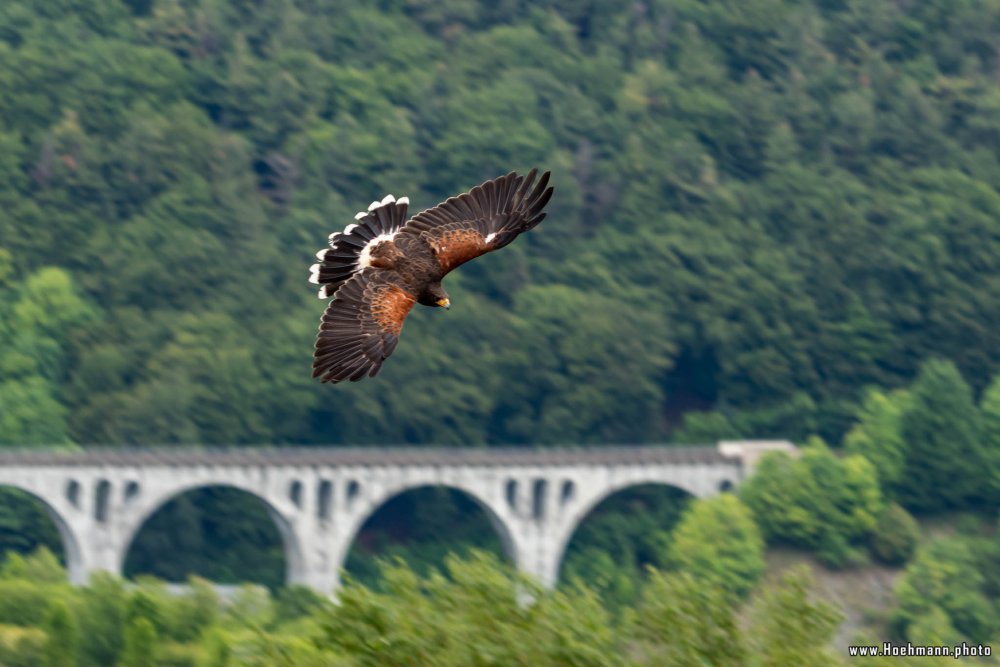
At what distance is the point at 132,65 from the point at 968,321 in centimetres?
5205

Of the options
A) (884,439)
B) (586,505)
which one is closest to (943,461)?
(884,439)

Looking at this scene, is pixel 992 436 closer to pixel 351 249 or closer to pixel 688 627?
pixel 688 627

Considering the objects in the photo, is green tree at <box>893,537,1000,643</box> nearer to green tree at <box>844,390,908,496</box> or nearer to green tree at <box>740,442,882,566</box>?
green tree at <box>740,442,882,566</box>

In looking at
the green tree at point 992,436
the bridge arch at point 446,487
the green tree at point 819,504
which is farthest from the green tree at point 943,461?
the bridge arch at point 446,487

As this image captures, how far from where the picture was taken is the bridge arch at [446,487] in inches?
5915

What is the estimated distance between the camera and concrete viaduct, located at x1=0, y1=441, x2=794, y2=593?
145 meters

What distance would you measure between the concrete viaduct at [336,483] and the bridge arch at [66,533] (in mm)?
67

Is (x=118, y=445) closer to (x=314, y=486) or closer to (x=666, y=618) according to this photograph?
(x=314, y=486)

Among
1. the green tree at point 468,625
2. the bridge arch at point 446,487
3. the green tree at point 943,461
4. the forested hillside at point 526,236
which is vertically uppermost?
the forested hillside at point 526,236

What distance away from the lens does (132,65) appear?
182 m

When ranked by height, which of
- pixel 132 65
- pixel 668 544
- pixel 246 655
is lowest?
pixel 246 655

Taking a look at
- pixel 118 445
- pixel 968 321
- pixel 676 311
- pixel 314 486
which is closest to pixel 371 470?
pixel 314 486

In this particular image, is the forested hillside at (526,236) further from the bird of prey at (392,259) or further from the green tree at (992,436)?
the bird of prey at (392,259)

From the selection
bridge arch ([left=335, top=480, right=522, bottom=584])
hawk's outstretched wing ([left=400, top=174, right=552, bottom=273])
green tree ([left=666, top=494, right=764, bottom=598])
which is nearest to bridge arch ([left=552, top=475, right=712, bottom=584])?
bridge arch ([left=335, top=480, right=522, bottom=584])
